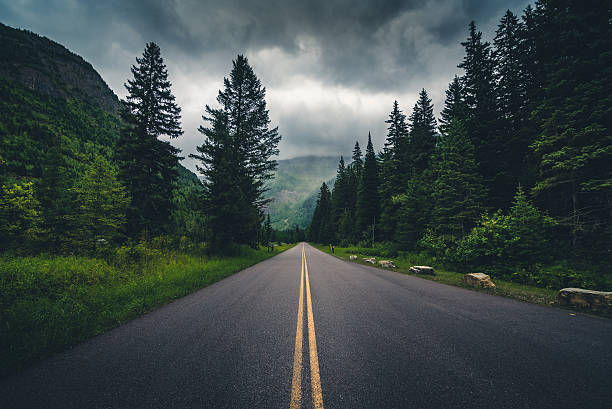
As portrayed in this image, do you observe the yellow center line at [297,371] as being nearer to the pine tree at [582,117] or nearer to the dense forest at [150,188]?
the dense forest at [150,188]

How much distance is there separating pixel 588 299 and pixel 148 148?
2133cm

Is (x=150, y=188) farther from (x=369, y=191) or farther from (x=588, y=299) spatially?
(x=369, y=191)

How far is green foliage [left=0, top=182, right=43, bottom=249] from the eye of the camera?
9555 mm

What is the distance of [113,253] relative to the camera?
9.41 m

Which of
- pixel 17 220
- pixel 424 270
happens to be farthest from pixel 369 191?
pixel 17 220

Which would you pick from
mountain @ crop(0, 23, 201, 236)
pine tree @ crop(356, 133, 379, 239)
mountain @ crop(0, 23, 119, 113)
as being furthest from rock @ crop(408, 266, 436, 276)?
mountain @ crop(0, 23, 119, 113)

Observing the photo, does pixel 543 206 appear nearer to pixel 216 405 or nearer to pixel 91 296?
pixel 216 405

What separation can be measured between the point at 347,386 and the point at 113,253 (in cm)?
1177

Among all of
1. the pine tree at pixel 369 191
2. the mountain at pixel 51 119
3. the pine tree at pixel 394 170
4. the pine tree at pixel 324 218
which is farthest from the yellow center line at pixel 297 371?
the pine tree at pixel 324 218

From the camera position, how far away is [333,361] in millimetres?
3141

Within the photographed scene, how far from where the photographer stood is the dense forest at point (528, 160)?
377 inches

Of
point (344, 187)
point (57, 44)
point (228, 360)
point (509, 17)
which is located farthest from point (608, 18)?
point (57, 44)

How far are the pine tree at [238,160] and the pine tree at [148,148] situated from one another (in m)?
2.44

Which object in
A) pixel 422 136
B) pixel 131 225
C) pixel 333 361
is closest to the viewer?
pixel 333 361
